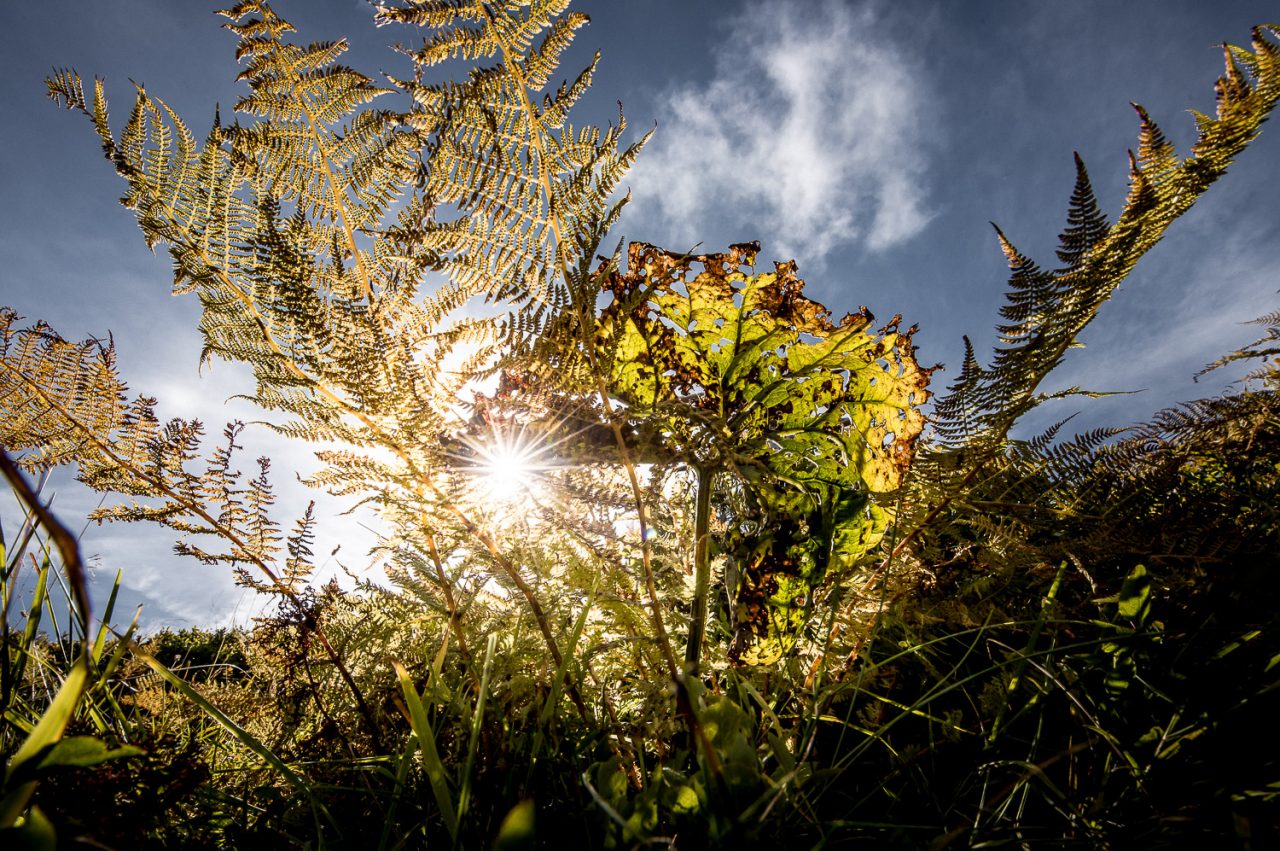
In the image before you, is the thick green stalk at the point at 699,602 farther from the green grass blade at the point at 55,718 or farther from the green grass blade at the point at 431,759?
the green grass blade at the point at 55,718

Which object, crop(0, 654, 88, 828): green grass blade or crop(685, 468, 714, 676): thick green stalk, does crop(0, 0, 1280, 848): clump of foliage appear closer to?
crop(685, 468, 714, 676): thick green stalk

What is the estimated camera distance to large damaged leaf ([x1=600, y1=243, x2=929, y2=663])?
134 cm

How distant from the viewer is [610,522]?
129 cm

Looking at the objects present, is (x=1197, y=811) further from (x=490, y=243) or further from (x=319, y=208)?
(x=319, y=208)

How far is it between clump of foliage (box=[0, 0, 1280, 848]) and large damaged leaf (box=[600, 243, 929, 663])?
0.01 m

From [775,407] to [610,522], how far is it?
1.94 ft

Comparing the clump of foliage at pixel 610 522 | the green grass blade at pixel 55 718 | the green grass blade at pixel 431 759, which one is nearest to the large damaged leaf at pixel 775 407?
the clump of foliage at pixel 610 522

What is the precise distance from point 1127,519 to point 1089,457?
159mm

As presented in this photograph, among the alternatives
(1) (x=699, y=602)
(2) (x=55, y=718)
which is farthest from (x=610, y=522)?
(2) (x=55, y=718)

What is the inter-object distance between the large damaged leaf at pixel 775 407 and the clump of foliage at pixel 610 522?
0.04ft

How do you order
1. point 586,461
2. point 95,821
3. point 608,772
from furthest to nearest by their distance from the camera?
point 586,461
point 608,772
point 95,821

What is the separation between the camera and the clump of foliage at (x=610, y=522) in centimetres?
82

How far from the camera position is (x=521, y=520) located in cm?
117

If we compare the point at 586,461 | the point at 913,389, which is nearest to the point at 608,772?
the point at 586,461
